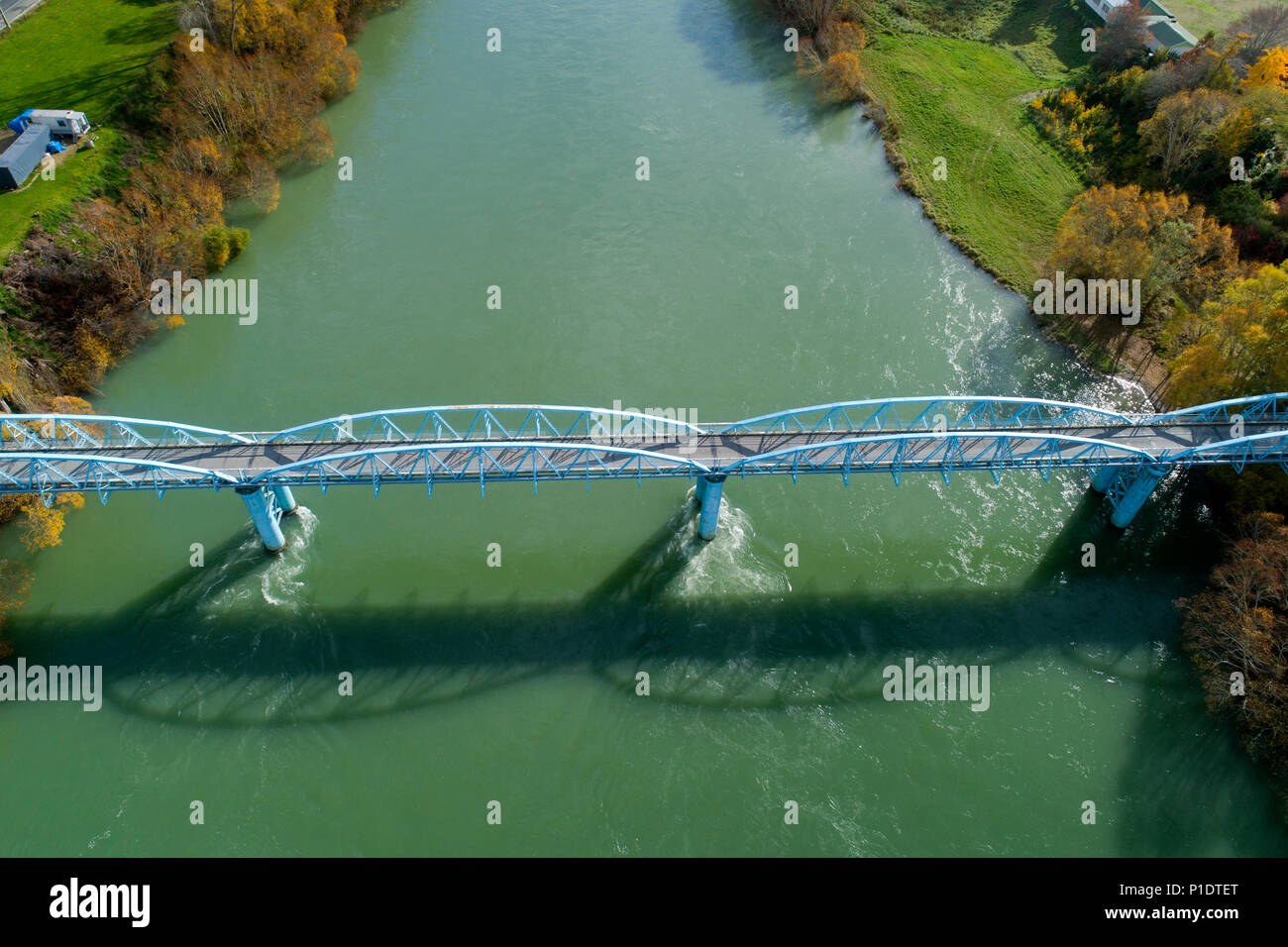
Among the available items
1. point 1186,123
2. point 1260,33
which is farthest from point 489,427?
point 1260,33

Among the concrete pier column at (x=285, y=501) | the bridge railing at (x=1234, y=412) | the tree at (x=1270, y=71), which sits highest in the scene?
the tree at (x=1270, y=71)

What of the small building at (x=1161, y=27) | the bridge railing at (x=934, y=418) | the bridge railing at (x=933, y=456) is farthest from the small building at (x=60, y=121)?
the small building at (x=1161, y=27)

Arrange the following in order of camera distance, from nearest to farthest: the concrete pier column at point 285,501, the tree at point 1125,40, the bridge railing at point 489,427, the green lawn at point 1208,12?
the bridge railing at point 489,427
the concrete pier column at point 285,501
the tree at point 1125,40
the green lawn at point 1208,12

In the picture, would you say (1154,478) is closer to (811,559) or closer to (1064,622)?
(1064,622)

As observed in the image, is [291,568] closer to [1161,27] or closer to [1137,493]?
[1137,493]

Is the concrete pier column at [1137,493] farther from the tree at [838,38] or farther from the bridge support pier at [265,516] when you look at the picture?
the tree at [838,38]

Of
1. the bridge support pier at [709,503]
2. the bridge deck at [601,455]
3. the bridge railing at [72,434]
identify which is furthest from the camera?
the bridge support pier at [709,503]

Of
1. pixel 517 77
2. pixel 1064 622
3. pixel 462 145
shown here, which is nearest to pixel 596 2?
pixel 517 77
